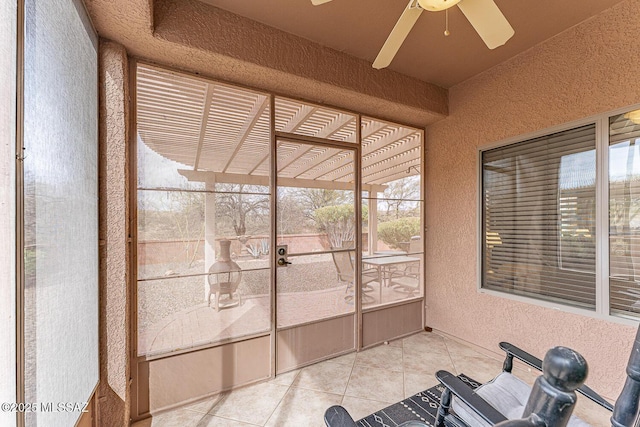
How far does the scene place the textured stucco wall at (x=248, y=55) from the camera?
172cm

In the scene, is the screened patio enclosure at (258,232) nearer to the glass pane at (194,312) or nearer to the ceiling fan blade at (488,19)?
the glass pane at (194,312)

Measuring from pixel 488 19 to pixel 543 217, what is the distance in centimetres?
186

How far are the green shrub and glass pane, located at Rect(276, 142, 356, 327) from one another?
16.4 inches

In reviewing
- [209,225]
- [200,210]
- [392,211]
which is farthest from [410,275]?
[200,210]

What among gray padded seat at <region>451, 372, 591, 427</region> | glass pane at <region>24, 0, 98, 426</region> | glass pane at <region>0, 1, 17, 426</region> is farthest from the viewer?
gray padded seat at <region>451, 372, 591, 427</region>

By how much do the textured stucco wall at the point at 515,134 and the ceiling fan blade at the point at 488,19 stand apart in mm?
1207

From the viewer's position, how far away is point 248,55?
6.85ft

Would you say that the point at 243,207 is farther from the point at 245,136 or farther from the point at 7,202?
the point at 7,202

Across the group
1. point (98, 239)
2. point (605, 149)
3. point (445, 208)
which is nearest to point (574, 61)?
point (605, 149)

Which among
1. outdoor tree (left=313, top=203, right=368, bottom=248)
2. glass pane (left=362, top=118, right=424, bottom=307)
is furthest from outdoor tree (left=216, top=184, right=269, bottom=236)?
glass pane (left=362, top=118, right=424, bottom=307)

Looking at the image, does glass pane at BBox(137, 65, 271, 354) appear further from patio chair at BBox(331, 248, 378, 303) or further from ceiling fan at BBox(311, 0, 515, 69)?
ceiling fan at BBox(311, 0, 515, 69)

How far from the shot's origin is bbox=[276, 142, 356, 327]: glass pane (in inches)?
101

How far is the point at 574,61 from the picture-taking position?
2219 millimetres

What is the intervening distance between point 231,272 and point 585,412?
2903 mm
